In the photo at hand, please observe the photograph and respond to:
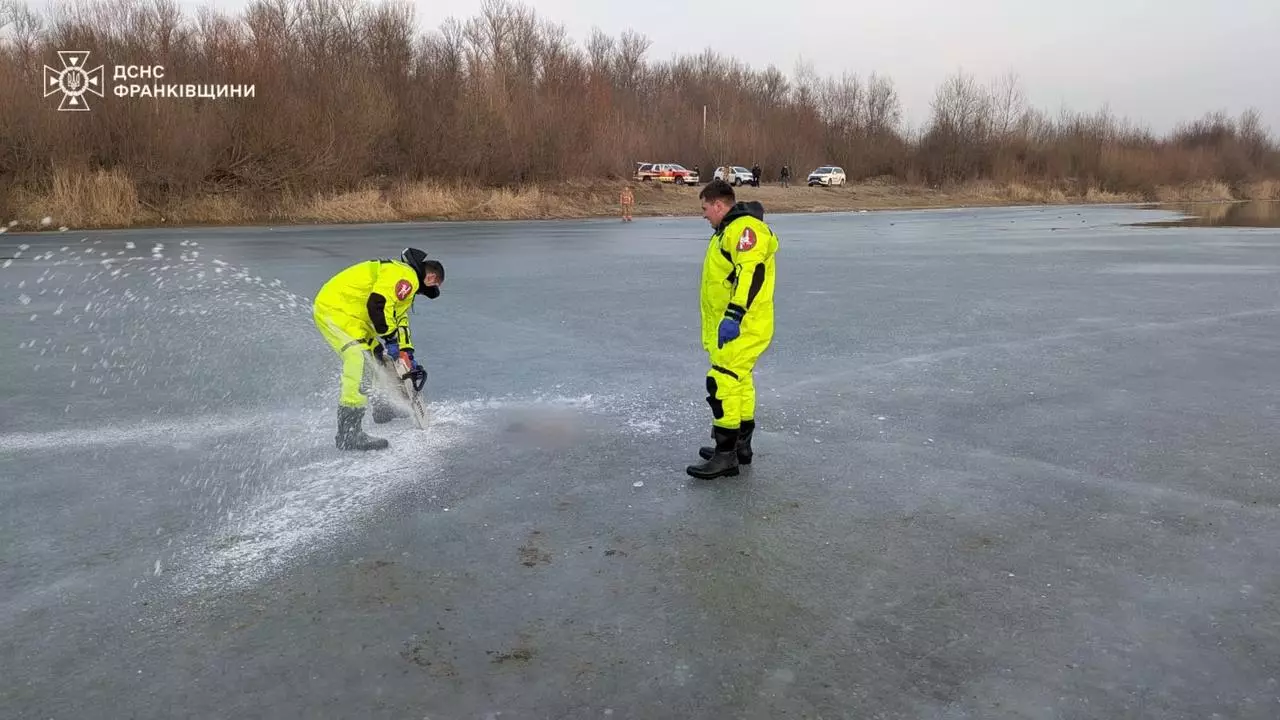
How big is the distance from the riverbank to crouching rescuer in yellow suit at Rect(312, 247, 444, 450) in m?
25.1

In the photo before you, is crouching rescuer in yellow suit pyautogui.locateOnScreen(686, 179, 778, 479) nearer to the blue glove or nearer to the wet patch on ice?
the blue glove

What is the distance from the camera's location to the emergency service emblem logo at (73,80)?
29.1 meters

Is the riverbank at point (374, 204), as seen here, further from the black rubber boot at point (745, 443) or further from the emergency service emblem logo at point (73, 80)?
the black rubber boot at point (745, 443)

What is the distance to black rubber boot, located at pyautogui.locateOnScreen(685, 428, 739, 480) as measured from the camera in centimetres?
484

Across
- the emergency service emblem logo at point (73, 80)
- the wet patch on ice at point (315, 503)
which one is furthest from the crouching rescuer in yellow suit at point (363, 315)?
the emergency service emblem logo at point (73, 80)

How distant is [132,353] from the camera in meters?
7.97

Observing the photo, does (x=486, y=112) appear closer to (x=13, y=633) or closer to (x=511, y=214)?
(x=511, y=214)

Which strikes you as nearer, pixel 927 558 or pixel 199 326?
pixel 927 558

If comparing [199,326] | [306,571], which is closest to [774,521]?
[306,571]

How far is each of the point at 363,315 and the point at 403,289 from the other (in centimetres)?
41

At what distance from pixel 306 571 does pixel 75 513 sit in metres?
1.48

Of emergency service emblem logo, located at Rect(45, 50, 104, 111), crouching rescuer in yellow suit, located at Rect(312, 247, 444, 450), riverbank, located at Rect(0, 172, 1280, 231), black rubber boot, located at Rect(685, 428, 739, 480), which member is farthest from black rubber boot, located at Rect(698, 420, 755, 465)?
emergency service emblem logo, located at Rect(45, 50, 104, 111)

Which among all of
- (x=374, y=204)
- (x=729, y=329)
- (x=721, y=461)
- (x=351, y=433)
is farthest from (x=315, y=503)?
(x=374, y=204)

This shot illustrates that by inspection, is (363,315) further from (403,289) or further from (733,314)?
(733,314)
